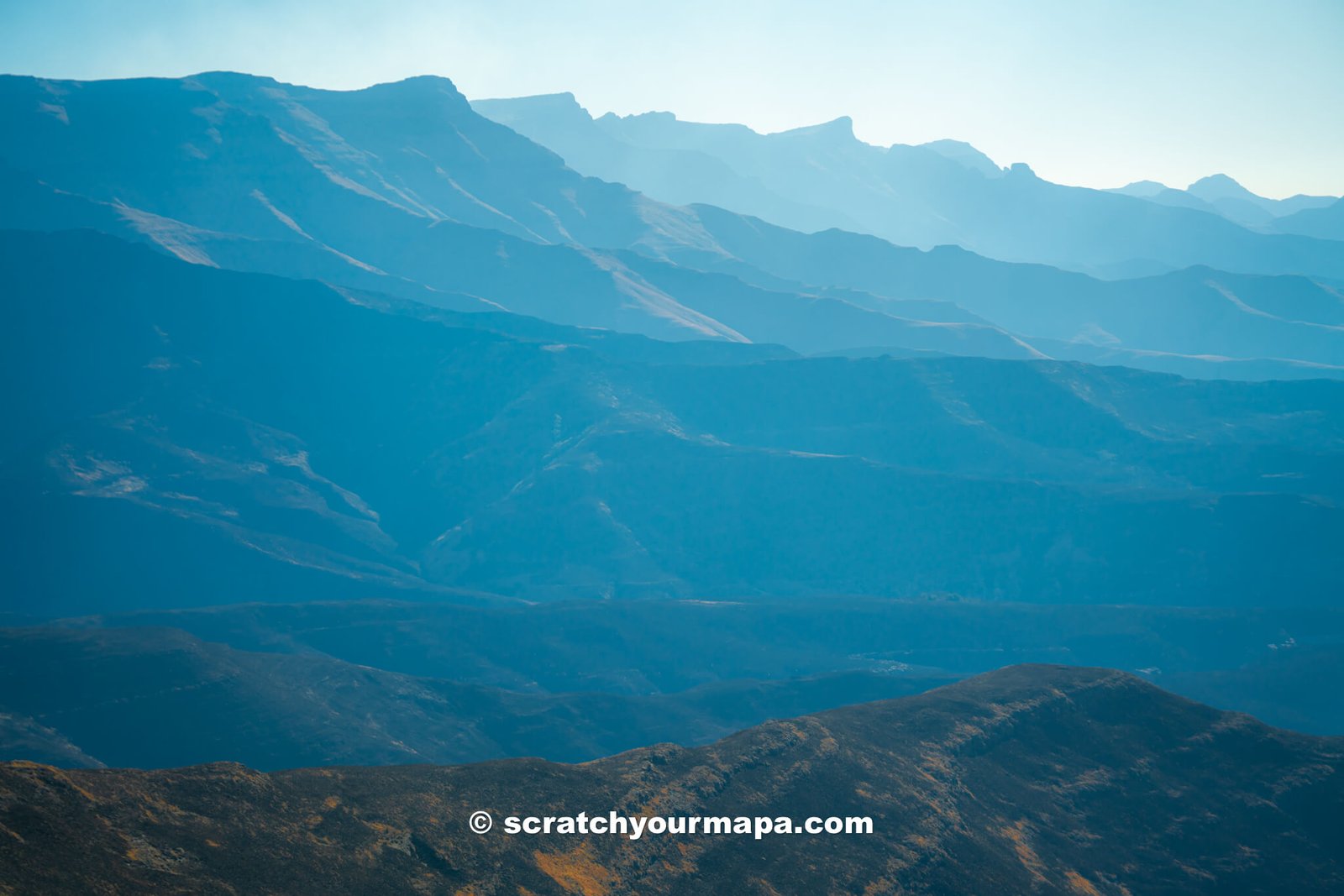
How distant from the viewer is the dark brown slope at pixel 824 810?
3042 centimetres

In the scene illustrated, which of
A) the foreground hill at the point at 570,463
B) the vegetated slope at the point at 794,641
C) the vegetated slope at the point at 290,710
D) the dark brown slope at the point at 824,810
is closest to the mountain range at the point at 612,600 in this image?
the dark brown slope at the point at 824,810

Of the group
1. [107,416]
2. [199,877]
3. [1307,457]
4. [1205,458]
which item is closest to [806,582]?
[1205,458]

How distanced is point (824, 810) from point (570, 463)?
111m

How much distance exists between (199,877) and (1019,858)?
33471 millimetres

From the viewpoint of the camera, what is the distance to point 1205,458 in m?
162

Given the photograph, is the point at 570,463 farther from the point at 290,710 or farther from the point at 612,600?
the point at 290,710

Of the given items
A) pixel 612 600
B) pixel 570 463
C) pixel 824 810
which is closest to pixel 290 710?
pixel 612 600

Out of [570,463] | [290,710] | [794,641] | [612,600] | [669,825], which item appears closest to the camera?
[669,825]

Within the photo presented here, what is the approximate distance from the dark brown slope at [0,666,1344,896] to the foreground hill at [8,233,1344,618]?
→ 77.6 metres

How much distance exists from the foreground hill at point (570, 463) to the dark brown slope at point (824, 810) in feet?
255

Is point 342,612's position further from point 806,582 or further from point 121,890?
point 121,890

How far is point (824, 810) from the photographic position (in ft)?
147

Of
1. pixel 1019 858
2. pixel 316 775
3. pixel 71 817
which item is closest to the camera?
pixel 71 817

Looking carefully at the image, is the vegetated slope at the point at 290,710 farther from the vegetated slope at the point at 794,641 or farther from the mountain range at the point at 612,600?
the vegetated slope at the point at 794,641
